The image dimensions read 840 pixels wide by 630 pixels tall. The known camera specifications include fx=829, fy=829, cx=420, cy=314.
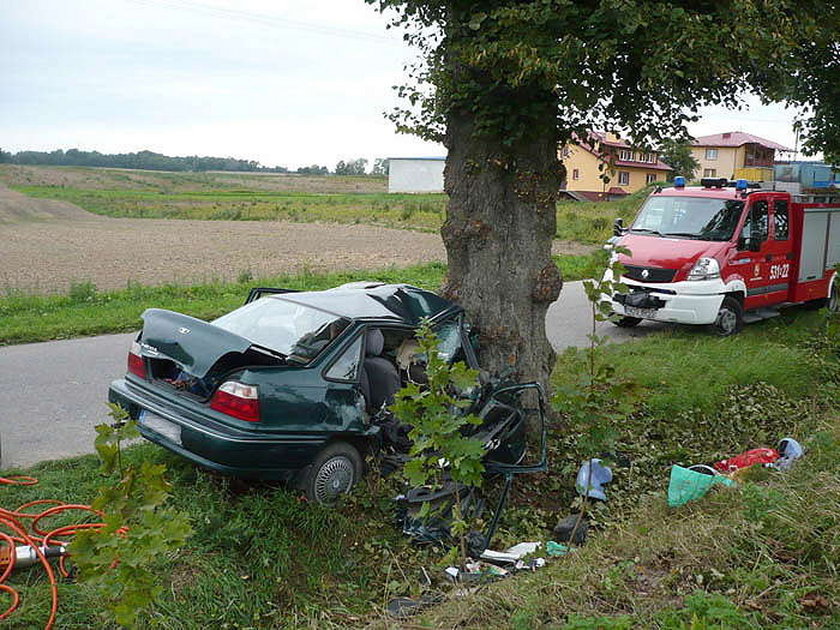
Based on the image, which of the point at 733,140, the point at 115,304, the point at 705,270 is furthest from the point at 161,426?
the point at 733,140

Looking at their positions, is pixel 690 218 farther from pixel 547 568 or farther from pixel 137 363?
pixel 137 363

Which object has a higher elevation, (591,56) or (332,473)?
(591,56)

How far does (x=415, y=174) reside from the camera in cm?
10088

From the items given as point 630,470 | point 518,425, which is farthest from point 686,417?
point 518,425

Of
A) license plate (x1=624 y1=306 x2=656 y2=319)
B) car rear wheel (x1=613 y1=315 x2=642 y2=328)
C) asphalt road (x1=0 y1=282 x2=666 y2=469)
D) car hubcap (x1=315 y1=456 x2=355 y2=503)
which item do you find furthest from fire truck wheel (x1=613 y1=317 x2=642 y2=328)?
car hubcap (x1=315 y1=456 x2=355 y2=503)

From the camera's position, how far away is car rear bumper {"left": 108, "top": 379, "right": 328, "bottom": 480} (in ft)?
18.6

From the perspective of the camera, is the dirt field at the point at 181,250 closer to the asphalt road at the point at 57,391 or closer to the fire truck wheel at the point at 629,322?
the asphalt road at the point at 57,391

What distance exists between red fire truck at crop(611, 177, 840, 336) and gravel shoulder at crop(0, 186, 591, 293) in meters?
10.6

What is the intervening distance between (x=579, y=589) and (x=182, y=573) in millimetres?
2434

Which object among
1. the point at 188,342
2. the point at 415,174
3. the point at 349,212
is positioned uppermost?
the point at 415,174

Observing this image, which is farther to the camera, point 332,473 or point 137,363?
point 137,363

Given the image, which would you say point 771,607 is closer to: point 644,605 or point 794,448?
point 644,605

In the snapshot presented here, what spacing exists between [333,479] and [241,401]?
3.25ft

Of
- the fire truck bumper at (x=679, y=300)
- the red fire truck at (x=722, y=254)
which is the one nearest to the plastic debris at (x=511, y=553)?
the red fire truck at (x=722, y=254)
